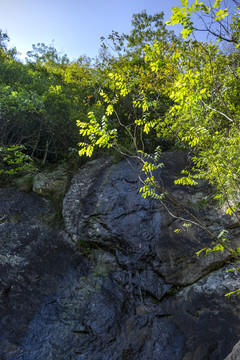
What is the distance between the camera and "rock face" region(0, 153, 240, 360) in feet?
13.1

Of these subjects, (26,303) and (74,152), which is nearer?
(26,303)

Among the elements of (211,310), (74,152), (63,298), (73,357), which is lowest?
(73,357)

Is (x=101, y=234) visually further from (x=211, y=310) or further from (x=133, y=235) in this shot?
(x=211, y=310)

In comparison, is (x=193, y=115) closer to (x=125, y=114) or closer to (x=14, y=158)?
(x=125, y=114)

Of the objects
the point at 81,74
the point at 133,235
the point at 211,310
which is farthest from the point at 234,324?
the point at 81,74

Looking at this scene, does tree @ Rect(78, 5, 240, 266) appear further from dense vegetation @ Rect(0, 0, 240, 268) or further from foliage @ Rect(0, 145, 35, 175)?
foliage @ Rect(0, 145, 35, 175)

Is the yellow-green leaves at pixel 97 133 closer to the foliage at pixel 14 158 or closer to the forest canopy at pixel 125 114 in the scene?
the forest canopy at pixel 125 114

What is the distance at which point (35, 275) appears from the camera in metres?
5.21

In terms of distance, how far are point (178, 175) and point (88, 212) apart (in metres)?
2.89

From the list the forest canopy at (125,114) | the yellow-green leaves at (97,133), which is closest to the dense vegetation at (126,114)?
the forest canopy at (125,114)

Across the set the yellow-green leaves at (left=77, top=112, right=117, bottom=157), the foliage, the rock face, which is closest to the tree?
the yellow-green leaves at (left=77, top=112, right=117, bottom=157)

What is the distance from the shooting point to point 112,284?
4.99m

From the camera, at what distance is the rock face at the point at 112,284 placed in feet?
13.1

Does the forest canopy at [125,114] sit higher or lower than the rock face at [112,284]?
higher
